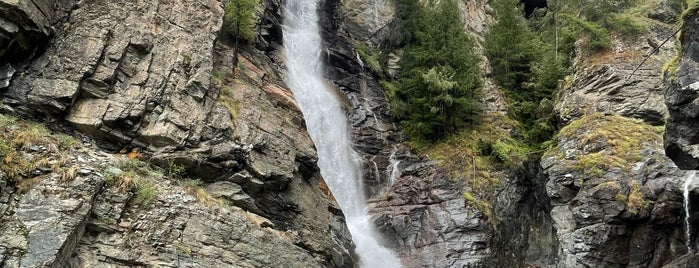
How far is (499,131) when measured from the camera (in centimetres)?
2623

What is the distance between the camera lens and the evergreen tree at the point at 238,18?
2106cm

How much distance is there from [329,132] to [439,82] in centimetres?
599

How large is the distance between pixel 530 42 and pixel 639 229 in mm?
14923

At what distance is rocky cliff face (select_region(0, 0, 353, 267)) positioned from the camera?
10.8 metres

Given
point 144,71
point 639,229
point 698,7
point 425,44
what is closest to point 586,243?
point 639,229

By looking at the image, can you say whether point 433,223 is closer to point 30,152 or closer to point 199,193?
point 199,193

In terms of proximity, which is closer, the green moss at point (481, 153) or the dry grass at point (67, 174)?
the dry grass at point (67, 174)

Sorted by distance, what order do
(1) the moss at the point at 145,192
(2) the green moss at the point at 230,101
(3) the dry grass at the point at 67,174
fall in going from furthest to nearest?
(2) the green moss at the point at 230,101 < (1) the moss at the point at 145,192 < (3) the dry grass at the point at 67,174

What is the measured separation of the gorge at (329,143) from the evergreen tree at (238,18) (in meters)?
0.13

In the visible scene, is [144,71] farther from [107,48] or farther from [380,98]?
[380,98]

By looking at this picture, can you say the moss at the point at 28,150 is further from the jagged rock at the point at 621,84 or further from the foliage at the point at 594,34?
the foliage at the point at 594,34

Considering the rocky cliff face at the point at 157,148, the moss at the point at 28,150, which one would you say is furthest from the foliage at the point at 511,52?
the moss at the point at 28,150

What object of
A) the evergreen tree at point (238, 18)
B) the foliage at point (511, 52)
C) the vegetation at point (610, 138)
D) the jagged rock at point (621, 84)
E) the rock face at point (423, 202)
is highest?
the foliage at point (511, 52)

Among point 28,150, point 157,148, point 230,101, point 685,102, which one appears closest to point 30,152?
point 28,150
